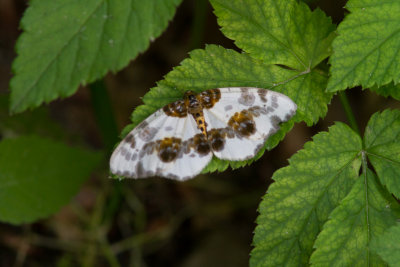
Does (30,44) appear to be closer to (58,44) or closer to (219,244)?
(58,44)

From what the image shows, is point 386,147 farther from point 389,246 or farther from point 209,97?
point 209,97

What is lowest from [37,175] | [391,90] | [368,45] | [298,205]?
[37,175]

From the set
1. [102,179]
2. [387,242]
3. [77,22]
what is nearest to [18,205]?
[102,179]

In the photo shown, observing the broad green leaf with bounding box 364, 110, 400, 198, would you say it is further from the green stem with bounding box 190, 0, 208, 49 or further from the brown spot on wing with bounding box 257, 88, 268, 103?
the green stem with bounding box 190, 0, 208, 49

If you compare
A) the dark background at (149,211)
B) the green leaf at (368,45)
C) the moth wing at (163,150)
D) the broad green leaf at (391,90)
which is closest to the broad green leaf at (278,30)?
the green leaf at (368,45)

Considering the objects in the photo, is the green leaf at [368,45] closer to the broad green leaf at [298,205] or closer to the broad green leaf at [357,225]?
the broad green leaf at [298,205]

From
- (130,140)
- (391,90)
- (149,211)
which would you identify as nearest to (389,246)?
(391,90)

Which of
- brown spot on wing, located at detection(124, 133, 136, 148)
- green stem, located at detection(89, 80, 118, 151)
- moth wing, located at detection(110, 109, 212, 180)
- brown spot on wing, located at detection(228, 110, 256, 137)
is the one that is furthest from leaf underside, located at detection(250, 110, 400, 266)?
green stem, located at detection(89, 80, 118, 151)
